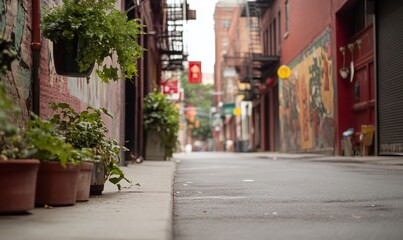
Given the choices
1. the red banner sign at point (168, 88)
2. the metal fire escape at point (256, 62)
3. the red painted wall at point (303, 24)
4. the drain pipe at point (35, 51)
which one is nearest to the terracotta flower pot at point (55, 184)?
the drain pipe at point (35, 51)

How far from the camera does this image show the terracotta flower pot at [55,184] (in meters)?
4.62

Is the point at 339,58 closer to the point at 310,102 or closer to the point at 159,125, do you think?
the point at 310,102

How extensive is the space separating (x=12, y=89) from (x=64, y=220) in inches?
64.6

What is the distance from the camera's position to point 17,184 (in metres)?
3.96

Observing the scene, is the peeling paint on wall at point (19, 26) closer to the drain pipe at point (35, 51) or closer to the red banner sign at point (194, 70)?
the drain pipe at point (35, 51)

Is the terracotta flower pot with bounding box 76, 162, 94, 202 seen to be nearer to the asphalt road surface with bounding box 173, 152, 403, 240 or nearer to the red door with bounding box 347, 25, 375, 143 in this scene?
the asphalt road surface with bounding box 173, 152, 403, 240

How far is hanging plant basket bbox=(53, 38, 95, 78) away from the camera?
561cm

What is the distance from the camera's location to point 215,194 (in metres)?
6.99

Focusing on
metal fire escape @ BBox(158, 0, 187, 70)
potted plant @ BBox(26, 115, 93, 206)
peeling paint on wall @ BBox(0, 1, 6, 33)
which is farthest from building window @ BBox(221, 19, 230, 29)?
potted plant @ BBox(26, 115, 93, 206)

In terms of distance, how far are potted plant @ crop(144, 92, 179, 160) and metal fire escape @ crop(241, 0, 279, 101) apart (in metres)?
15.0

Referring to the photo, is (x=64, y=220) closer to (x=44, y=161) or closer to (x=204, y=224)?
(x=44, y=161)

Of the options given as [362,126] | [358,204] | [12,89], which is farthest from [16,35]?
[362,126]

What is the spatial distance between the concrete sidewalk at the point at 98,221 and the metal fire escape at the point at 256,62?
2818cm

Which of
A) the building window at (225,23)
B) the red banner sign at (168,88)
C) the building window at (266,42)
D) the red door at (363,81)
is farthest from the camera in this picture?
the building window at (225,23)
